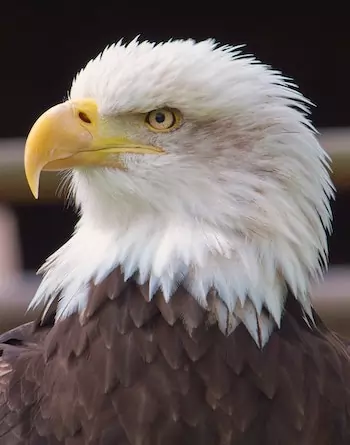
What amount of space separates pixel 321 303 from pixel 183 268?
95 centimetres

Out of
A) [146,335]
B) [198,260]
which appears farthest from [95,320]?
[198,260]

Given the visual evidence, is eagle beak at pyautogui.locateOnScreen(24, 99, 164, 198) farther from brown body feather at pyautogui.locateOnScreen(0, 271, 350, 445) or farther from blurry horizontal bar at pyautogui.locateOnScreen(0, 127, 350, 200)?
blurry horizontal bar at pyautogui.locateOnScreen(0, 127, 350, 200)

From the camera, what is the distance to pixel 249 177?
188cm

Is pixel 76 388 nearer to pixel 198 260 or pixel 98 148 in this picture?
pixel 198 260

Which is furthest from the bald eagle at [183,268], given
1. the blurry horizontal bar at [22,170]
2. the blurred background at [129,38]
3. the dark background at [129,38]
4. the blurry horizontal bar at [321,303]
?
the dark background at [129,38]

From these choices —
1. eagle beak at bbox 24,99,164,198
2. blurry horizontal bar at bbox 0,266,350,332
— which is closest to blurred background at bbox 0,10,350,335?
blurry horizontal bar at bbox 0,266,350,332

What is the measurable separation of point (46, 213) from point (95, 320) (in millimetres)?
4364

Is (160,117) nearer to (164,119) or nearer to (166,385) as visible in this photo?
(164,119)

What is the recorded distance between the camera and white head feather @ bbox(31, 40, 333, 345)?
1.87 metres

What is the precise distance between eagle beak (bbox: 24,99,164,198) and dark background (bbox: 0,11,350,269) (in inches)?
138

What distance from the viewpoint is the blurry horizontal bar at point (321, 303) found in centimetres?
275

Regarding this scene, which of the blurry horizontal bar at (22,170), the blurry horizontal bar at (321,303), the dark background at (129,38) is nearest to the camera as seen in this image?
the blurry horizontal bar at (22,170)

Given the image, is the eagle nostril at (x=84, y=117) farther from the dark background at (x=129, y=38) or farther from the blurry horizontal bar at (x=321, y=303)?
the dark background at (x=129, y=38)

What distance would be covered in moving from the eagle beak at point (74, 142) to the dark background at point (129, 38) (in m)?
3.50
